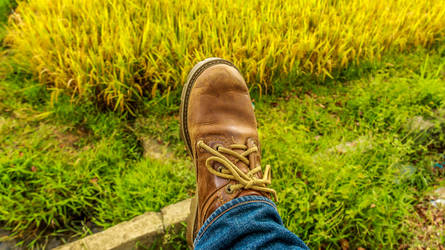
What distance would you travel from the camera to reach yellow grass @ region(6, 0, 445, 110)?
4.86ft

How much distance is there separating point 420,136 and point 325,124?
56 cm

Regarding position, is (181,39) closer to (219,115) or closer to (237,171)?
(219,115)

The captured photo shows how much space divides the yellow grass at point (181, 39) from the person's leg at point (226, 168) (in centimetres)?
33

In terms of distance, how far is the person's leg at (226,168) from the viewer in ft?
2.52

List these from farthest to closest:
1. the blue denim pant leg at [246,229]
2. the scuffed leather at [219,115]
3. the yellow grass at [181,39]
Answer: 1. the yellow grass at [181,39]
2. the scuffed leather at [219,115]
3. the blue denim pant leg at [246,229]

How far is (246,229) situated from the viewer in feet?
2.50

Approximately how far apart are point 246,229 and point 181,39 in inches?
47.1

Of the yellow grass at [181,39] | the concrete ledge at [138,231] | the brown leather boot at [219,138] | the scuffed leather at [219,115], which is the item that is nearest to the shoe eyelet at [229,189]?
the brown leather boot at [219,138]

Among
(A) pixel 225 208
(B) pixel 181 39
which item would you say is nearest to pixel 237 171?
(A) pixel 225 208

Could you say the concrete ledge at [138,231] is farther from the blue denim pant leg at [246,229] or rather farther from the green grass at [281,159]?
the blue denim pant leg at [246,229]

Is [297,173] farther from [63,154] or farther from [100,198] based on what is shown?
[63,154]

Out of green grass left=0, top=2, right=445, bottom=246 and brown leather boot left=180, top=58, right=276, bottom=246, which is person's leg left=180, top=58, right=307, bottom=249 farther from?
green grass left=0, top=2, right=445, bottom=246

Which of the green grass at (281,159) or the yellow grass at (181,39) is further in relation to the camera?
the yellow grass at (181,39)

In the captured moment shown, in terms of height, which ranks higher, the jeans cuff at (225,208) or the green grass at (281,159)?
the jeans cuff at (225,208)
